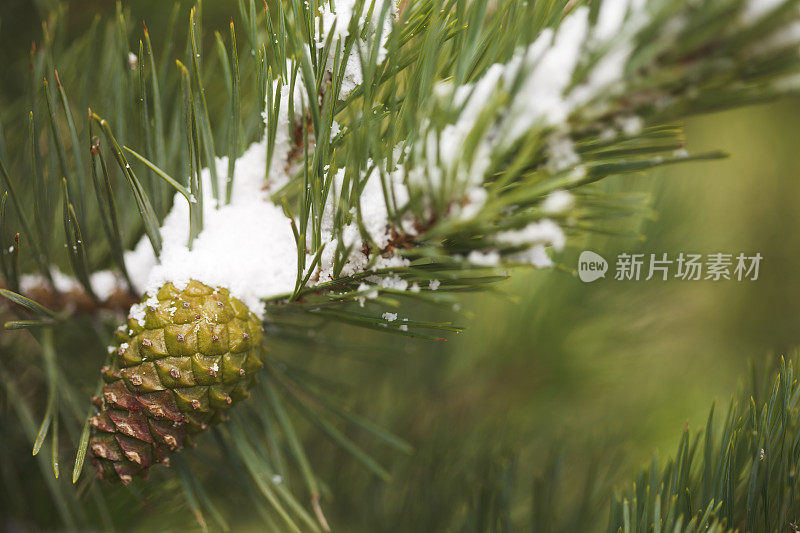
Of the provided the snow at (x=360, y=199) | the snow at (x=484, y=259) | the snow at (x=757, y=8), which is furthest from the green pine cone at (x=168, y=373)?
the snow at (x=757, y=8)

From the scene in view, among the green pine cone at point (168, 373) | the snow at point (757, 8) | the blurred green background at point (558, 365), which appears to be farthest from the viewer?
the blurred green background at point (558, 365)

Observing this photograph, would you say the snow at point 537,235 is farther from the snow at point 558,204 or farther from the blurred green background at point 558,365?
the blurred green background at point 558,365

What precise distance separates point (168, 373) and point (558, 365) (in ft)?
1.62

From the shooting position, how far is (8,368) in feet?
1.50

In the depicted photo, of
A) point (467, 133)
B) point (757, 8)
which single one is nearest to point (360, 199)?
point (467, 133)

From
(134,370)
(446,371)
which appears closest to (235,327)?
(134,370)

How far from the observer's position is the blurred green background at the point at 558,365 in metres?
0.52

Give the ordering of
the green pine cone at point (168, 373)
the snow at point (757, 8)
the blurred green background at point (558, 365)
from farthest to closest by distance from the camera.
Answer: the blurred green background at point (558, 365) → the green pine cone at point (168, 373) → the snow at point (757, 8)

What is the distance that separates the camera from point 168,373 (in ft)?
0.95

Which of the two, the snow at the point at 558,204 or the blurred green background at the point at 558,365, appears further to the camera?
the blurred green background at the point at 558,365

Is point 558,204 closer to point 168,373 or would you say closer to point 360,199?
point 360,199

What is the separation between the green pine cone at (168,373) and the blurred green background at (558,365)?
15 cm

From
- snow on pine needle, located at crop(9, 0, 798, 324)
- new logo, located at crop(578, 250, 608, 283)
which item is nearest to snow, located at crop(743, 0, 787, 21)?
snow on pine needle, located at crop(9, 0, 798, 324)

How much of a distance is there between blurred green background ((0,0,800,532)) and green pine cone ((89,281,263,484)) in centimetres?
15
